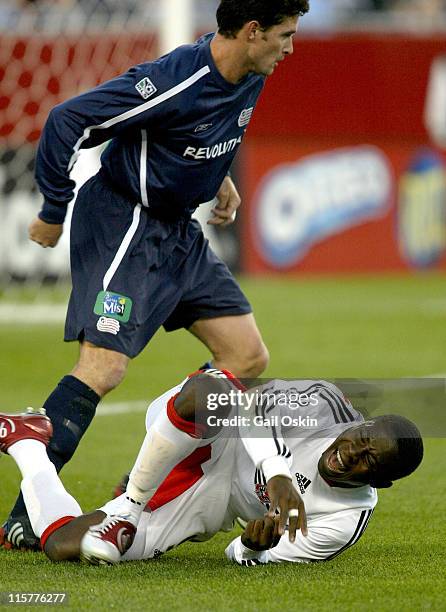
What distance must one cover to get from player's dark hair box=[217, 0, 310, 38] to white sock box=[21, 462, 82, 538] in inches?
66.5

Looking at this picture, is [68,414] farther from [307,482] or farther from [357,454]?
[357,454]

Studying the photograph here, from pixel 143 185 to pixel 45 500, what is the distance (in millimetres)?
1260

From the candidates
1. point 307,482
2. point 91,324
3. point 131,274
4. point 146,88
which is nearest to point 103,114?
point 146,88

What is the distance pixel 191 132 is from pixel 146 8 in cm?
689

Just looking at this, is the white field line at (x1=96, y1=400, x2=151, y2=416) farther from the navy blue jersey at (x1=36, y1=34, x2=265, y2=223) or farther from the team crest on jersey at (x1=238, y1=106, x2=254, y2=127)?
the team crest on jersey at (x1=238, y1=106, x2=254, y2=127)

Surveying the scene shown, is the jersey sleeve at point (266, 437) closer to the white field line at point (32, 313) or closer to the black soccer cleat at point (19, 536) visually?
the black soccer cleat at point (19, 536)

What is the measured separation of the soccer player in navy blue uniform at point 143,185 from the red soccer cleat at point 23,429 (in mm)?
146

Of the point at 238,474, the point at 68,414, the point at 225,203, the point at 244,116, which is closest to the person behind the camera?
the point at 238,474

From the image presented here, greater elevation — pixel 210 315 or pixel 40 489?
pixel 210 315

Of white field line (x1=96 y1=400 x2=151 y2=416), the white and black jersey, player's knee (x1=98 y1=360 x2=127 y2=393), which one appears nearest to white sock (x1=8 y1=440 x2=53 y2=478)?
player's knee (x1=98 y1=360 x2=127 y2=393)

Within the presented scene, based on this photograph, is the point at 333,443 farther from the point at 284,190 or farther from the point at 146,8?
the point at 284,190

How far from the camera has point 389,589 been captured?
368 cm

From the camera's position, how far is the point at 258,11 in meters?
4.46

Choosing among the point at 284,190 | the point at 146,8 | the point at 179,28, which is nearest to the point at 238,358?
the point at 179,28
